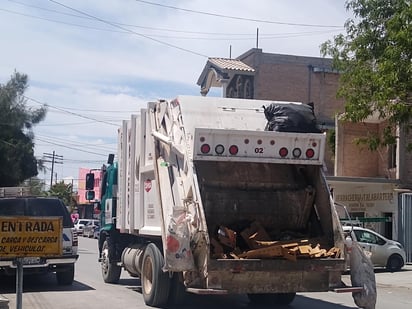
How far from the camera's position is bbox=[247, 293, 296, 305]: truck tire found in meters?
12.3

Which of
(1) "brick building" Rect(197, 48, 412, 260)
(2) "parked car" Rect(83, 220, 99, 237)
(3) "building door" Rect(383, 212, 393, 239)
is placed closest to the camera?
(1) "brick building" Rect(197, 48, 412, 260)

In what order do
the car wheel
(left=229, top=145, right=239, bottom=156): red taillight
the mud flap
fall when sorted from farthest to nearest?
the car wheel < (left=229, top=145, right=239, bottom=156): red taillight < the mud flap

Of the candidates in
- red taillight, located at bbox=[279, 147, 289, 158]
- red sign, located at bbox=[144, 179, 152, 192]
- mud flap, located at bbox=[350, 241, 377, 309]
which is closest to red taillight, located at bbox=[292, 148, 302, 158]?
red taillight, located at bbox=[279, 147, 289, 158]

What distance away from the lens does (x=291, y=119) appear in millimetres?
10930

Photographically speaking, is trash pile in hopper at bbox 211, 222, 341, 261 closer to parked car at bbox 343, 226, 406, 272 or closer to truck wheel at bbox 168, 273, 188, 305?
truck wheel at bbox 168, 273, 188, 305

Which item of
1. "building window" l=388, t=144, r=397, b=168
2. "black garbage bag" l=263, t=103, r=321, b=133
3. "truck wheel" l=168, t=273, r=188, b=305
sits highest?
"building window" l=388, t=144, r=397, b=168

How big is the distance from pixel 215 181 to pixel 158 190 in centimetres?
90

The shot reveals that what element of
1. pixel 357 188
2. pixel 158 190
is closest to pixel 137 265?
pixel 158 190

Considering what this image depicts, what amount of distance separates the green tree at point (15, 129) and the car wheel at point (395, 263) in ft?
81.9

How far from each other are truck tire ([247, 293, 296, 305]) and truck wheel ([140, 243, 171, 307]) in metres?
2.03

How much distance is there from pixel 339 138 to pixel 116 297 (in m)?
18.8

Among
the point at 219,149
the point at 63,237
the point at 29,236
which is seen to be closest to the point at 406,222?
the point at 63,237

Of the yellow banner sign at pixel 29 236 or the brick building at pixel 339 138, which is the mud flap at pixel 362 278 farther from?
the brick building at pixel 339 138

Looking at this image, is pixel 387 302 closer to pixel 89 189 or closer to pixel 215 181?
pixel 215 181
